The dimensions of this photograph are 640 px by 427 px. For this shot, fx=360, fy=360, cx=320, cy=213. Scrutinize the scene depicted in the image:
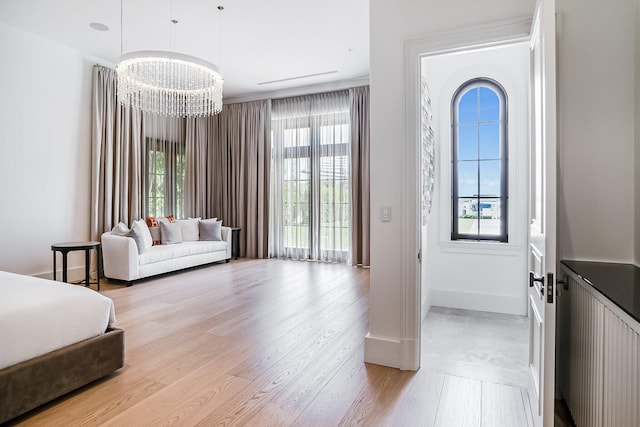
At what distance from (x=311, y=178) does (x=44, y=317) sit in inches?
201

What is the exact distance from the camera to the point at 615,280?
155 centimetres

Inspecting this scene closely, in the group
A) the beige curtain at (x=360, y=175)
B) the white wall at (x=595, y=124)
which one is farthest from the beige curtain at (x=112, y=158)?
the white wall at (x=595, y=124)

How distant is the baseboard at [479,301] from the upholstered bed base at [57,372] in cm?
309

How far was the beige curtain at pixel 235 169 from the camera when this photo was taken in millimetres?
7082

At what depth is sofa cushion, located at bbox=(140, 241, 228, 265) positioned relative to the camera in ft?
16.9

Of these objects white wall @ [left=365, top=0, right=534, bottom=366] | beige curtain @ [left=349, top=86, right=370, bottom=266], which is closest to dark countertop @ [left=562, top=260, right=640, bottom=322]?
white wall @ [left=365, top=0, right=534, bottom=366]

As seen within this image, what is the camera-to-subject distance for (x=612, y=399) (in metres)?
1.33

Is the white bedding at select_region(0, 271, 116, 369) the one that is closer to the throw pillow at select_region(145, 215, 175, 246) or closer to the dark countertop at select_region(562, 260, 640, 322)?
the dark countertop at select_region(562, 260, 640, 322)

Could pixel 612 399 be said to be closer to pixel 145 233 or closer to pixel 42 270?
pixel 145 233

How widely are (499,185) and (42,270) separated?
5848mm

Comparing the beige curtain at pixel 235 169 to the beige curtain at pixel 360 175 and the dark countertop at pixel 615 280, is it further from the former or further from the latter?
the dark countertop at pixel 615 280

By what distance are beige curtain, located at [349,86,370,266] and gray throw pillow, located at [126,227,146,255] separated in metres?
3.34

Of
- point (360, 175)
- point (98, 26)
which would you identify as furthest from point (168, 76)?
point (360, 175)

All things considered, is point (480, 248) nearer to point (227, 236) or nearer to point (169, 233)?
point (227, 236)
